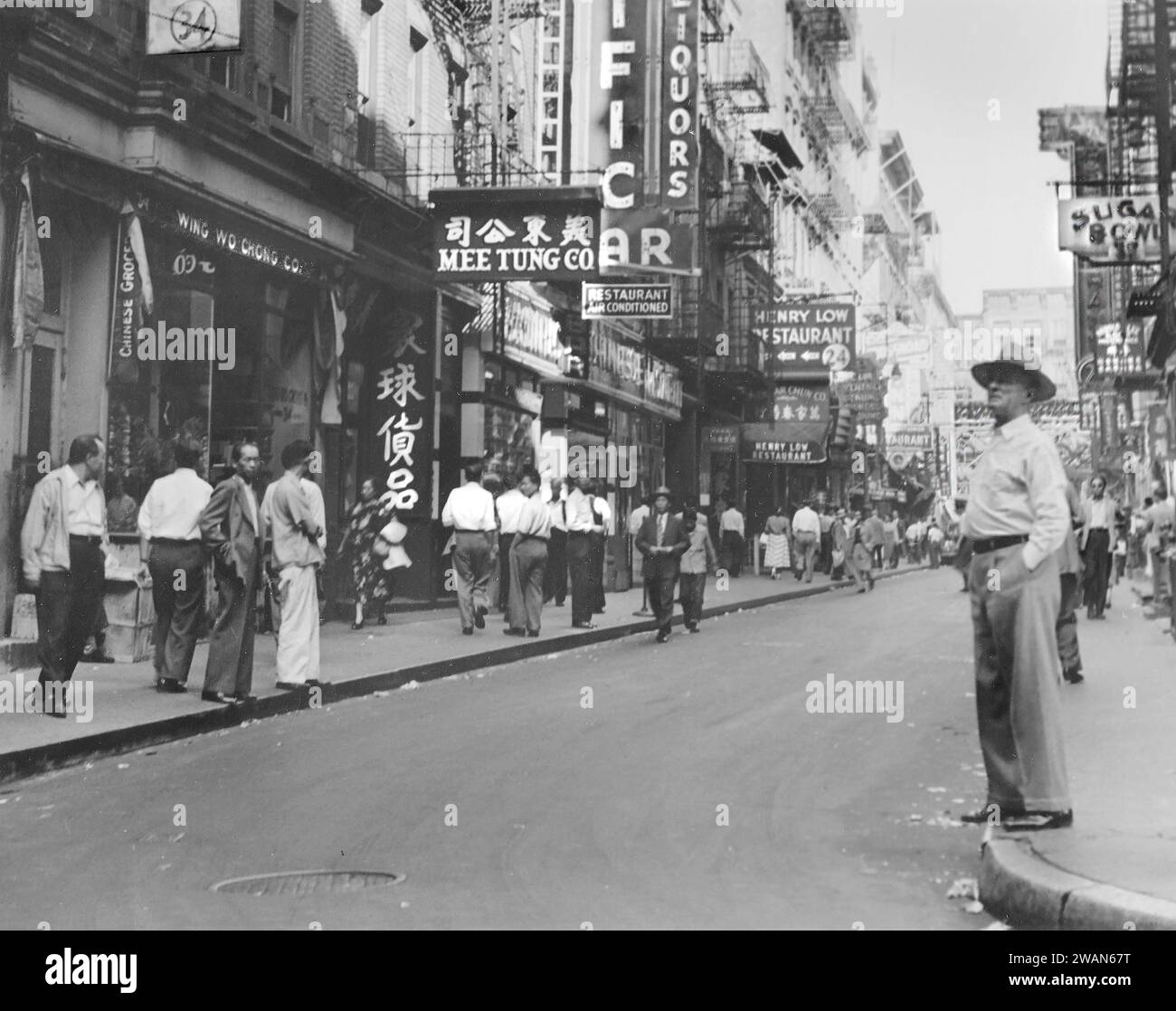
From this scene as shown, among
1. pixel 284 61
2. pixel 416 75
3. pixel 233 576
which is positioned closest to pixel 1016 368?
pixel 233 576

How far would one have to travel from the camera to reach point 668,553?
20391 mm

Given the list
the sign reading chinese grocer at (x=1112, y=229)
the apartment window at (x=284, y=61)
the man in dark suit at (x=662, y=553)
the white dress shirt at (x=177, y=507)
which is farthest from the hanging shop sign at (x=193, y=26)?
the sign reading chinese grocer at (x=1112, y=229)

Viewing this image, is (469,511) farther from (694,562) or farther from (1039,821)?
(1039,821)

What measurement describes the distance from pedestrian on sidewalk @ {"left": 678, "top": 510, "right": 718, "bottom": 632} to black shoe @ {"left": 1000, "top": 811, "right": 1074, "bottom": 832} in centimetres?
1362

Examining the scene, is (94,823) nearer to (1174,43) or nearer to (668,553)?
(668,553)

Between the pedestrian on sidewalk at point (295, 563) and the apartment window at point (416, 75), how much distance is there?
12073 millimetres

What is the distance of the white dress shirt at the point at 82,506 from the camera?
11375 millimetres

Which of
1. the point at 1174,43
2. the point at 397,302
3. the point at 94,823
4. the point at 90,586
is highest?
the point at 1174,43

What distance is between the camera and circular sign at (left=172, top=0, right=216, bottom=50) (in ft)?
50.3

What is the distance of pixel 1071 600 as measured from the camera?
1284 cm

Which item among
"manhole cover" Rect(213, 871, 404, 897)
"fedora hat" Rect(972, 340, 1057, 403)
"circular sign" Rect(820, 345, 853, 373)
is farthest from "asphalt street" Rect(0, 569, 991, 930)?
"circular sign" Rect(820, 345, 853, 373)

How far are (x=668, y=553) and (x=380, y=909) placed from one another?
1445 cm
